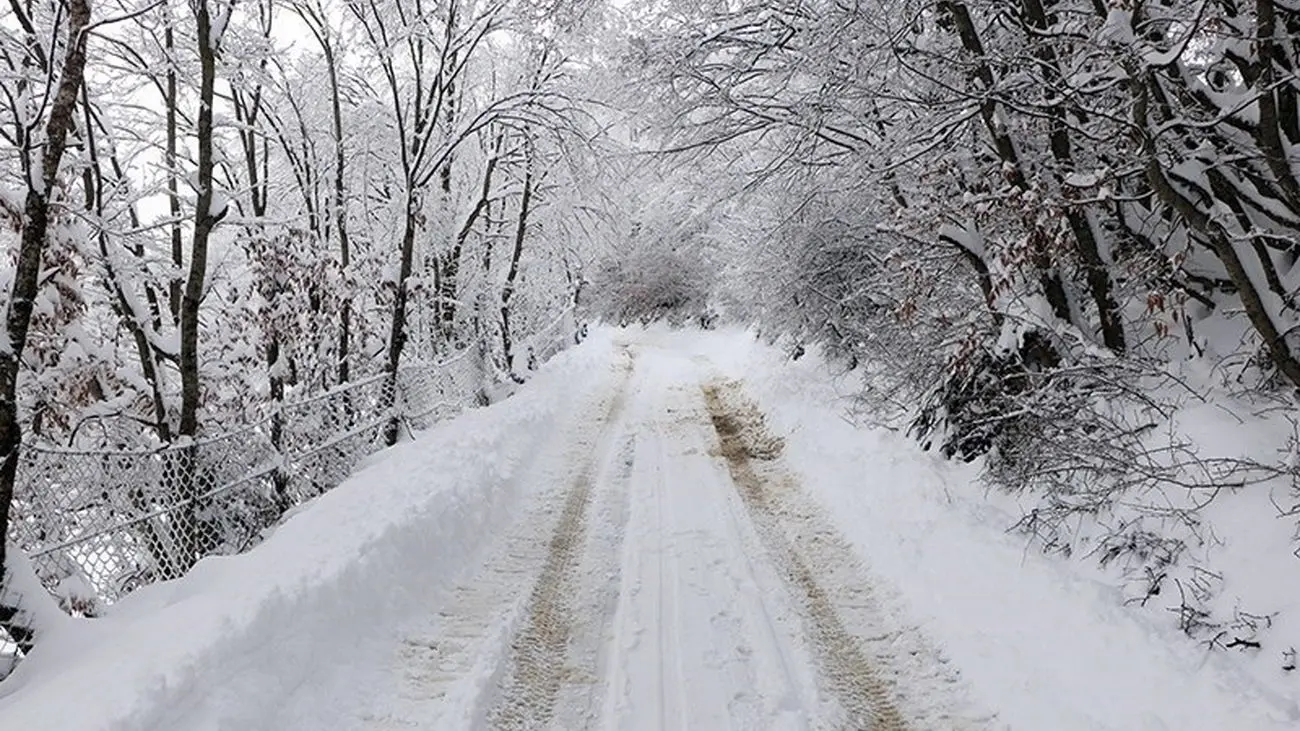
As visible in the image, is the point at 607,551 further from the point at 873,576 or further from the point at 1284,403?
the point at 1284,403

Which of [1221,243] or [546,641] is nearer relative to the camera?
[1221,243]

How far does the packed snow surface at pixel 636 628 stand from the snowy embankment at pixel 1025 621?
2 cm

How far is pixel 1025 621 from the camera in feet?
15.1

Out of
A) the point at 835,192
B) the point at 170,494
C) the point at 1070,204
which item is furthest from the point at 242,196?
the point at 1070,204

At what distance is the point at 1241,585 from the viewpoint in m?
3.92

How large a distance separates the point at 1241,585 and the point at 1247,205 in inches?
98.6

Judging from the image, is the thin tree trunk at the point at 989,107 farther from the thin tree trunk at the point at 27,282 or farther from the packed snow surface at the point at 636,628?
the thin tree trunk at the point at 27,282

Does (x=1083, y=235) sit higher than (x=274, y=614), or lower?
higher

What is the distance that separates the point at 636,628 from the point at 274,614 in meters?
2.18

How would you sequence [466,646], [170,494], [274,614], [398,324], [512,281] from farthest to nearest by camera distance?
[512,281]
[398,324]
[170,494]
[466,646]
[274,614]

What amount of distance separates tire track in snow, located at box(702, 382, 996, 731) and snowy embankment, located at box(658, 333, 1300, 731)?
6.7 inches

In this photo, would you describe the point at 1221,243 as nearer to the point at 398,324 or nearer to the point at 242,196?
the point at 398,324

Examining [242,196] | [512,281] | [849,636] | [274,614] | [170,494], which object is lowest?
[849,636]

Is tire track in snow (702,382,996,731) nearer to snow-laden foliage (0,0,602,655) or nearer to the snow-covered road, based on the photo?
the snow-covered road
